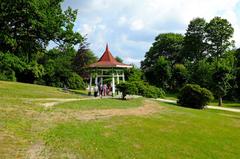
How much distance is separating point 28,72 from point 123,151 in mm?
48512

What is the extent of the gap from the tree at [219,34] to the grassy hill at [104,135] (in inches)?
2183

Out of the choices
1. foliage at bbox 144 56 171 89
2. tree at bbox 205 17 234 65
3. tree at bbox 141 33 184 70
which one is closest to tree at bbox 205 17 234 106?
tree at bbox 205 17 234 65

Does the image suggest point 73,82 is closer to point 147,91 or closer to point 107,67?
point 147,91

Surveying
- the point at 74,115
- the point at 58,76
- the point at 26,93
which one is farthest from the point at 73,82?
the point at 74,115

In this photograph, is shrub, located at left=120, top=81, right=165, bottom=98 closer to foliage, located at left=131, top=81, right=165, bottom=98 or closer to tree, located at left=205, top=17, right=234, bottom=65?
foliage, located at left=131, top=81, right=165, bottom=98

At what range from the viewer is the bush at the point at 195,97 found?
39.3 meters

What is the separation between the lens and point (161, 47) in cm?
10012

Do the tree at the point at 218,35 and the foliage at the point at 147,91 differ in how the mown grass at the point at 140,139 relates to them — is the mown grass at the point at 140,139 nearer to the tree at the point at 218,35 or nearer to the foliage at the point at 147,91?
the foliage at the point at 147,91

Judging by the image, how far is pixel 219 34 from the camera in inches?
3034

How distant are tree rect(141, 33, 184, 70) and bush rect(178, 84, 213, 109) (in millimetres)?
56214

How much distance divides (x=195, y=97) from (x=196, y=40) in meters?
46.2

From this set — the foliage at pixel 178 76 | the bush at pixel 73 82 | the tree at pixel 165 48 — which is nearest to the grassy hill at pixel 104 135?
the bush at pixel 73 82

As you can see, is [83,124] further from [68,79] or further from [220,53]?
[220,53]

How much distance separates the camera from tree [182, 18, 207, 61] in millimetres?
83312
